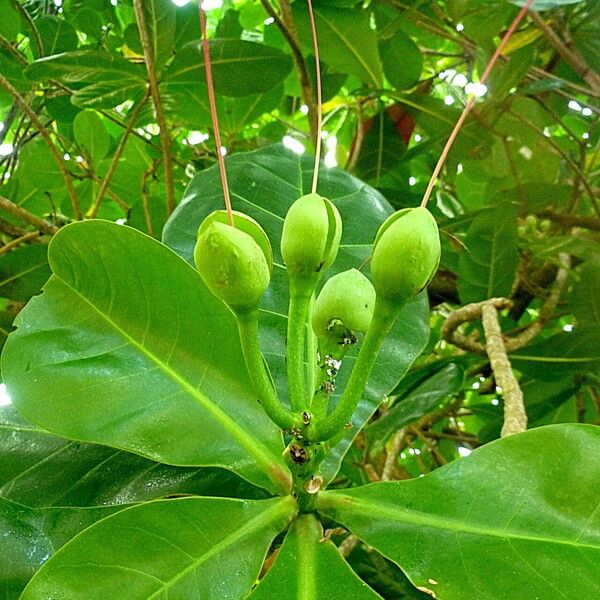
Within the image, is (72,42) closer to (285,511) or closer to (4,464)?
(4,464)

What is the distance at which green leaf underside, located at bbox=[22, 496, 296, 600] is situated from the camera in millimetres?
491

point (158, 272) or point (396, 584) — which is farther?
point (396, 584)

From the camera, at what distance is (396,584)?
2.76ft

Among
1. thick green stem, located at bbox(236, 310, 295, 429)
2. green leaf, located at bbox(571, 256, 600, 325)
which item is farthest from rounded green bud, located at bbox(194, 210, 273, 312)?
green leaf, located at bbox(571, 256, 600, 325)

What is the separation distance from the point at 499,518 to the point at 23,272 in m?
0.91

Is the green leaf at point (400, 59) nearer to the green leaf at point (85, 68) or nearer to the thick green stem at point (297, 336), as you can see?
the green leaf at point (85, 68)

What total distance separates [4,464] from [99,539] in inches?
9.5

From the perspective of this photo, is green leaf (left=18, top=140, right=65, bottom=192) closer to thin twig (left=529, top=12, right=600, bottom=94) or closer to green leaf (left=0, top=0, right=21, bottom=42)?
green leaf (left=0, top=0, right=21, bottom=42)

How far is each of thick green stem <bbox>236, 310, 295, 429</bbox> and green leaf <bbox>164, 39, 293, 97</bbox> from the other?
0.78 m

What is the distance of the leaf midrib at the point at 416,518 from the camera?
0.51 metres

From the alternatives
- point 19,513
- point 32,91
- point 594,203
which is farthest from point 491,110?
point 19,513

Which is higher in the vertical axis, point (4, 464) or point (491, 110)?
point (491, 110)

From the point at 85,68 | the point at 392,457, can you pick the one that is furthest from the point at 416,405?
the point at 85,68

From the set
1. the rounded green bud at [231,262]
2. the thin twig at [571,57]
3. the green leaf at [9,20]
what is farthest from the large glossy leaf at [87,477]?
the thin twig at [571,57]
